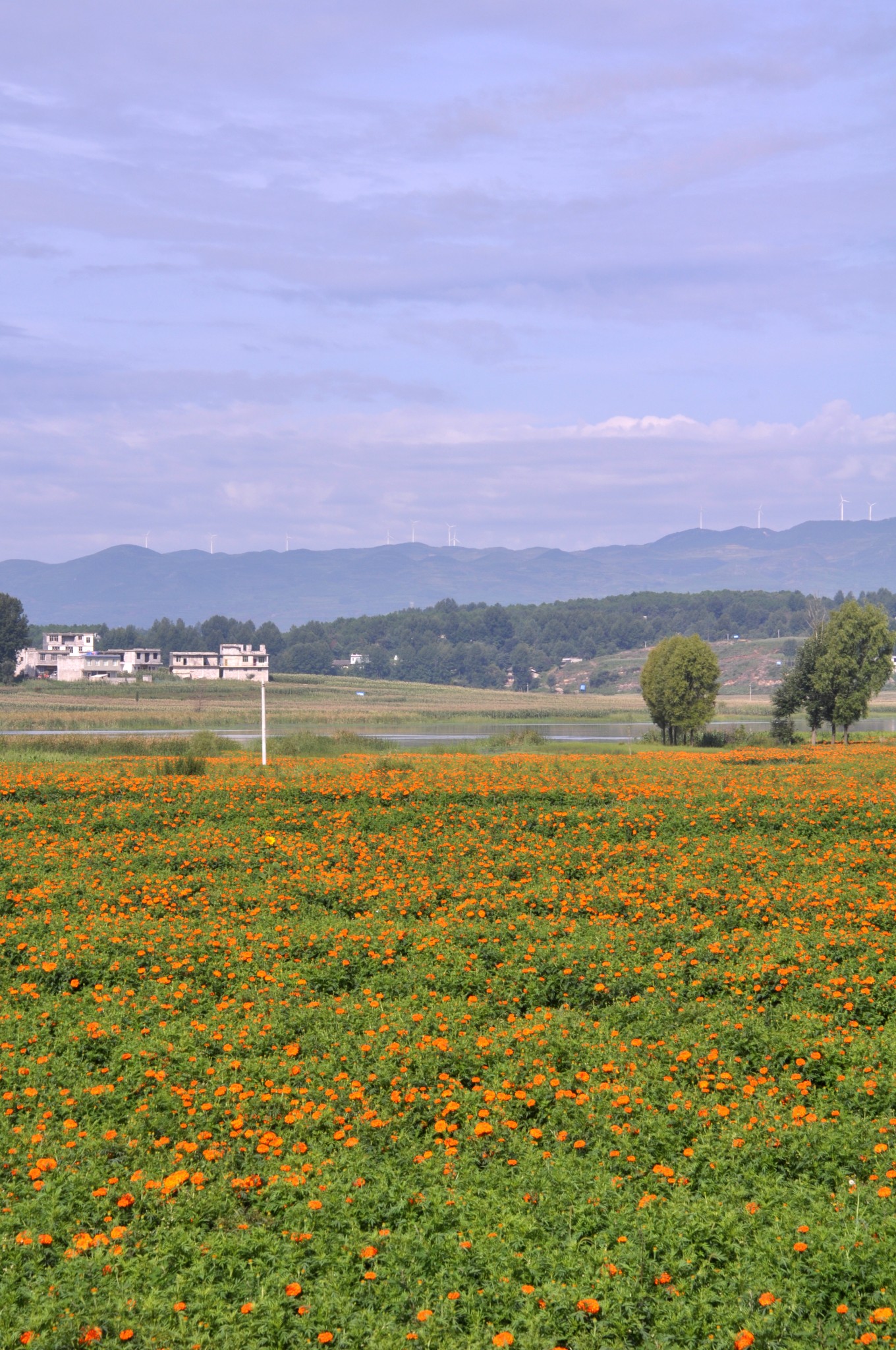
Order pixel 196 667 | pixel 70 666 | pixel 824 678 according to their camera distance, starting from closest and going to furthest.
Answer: pixel 824 678, pixel 70 666, pixel 196 667

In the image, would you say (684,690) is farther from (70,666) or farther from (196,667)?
(70,666)

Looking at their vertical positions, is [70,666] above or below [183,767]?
above

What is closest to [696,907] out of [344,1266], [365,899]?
[365,899]

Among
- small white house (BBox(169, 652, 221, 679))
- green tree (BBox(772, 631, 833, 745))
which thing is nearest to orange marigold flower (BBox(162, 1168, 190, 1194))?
green tree (BBox(772, 631, 833, 745))

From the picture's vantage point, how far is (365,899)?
55.7ft

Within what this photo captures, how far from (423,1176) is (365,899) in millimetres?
7657

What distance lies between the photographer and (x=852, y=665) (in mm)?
69500

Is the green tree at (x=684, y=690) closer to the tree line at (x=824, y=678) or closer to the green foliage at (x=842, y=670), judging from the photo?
the tree line at (x=824, y=678)

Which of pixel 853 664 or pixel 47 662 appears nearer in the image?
pixel 853 664

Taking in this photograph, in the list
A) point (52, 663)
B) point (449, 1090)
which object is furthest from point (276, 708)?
point (449, 1090)

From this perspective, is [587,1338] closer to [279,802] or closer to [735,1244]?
[735,1244]

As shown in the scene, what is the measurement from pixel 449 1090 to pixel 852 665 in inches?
2523

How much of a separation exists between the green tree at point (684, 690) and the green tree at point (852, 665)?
893cm

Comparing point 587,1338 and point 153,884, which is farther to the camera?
point 153,884
